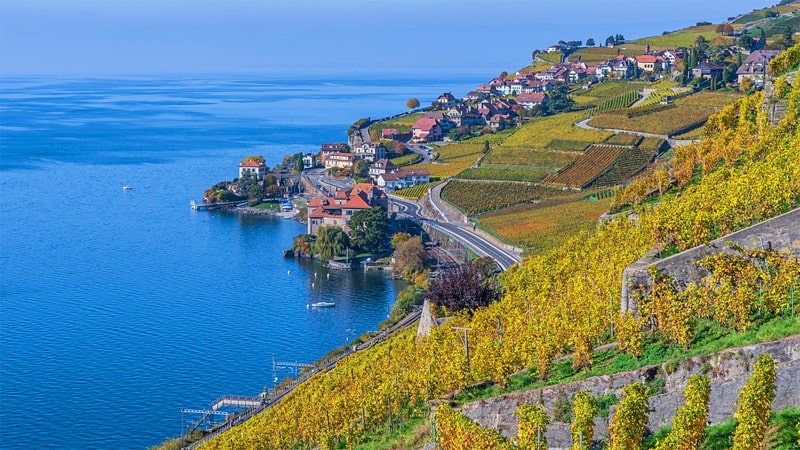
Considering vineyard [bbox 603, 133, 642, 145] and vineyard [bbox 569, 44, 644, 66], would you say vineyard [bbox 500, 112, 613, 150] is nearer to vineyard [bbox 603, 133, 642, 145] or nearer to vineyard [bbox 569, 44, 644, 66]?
vineyard [bbox 603, 133, 642, 145]

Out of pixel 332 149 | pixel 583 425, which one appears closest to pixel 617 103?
pixel 332 149

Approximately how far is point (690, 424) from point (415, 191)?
77026mm

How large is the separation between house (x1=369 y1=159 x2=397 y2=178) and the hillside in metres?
61.8

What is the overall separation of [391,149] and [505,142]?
53.7 feet

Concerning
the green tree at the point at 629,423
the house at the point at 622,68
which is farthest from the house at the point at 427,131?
the green tree at the point at 629,423

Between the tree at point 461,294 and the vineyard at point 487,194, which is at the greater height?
the tree at point 461,294

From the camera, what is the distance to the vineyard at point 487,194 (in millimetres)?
81938

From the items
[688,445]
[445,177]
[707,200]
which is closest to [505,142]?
[445,177]

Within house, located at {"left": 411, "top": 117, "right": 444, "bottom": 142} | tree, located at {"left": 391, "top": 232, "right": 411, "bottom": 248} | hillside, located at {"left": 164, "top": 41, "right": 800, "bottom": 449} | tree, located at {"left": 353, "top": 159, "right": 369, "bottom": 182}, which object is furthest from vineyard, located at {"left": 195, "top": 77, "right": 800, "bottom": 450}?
house, located at {"left": 411, "top": 117, "right": 444, "bottom": 142}

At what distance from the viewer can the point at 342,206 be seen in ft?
272

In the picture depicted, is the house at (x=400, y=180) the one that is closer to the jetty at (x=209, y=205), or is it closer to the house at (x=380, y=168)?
the house at (x=380, y=168)

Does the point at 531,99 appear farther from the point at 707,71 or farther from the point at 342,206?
the point at 342,206

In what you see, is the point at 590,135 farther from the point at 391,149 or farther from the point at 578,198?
the point at 391,149

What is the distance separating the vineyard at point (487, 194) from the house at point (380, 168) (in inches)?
521
